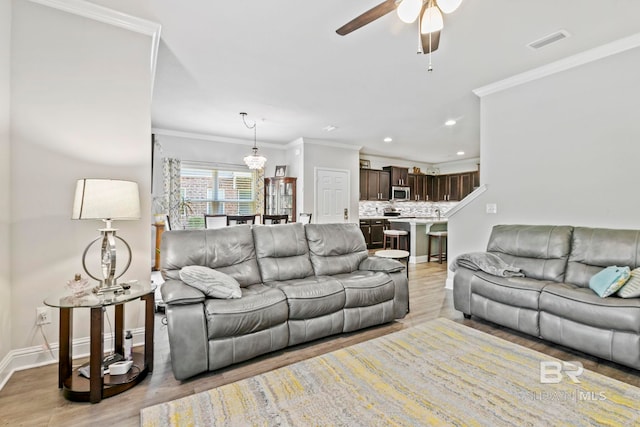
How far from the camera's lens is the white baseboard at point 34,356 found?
2.13 metres

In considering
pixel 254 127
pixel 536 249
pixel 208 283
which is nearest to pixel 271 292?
pixel 208 283

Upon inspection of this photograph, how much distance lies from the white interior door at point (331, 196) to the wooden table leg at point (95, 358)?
5.49 meters

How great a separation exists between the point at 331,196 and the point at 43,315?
578 cm

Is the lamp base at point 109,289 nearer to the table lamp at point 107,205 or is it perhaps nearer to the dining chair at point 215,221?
the table lamp at point 107,205

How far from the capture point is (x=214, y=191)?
6.94 meters

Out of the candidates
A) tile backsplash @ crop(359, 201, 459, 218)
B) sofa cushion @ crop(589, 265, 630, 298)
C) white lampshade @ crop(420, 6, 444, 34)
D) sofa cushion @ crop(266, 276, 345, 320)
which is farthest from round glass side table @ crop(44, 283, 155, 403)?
tile backsplash @ crop(359, 201, 459, 218)

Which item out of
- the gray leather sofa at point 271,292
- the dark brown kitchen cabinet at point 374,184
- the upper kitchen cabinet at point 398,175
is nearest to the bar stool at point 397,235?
the dark brown kitchen cabinet at point 374,184

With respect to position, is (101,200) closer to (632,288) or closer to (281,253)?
(281,253)

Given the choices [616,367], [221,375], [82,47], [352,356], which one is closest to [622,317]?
[616,367]

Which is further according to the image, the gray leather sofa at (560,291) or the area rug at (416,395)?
the gray leather sofa at (560,291)

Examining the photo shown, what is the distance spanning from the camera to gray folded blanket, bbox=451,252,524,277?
10.1ft

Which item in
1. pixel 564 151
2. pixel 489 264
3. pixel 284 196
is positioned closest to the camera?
pixel 489 264

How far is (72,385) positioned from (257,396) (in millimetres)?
1265

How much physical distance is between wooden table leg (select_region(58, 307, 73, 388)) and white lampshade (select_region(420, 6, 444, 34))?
294cm
